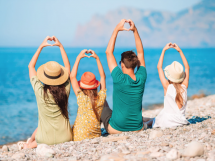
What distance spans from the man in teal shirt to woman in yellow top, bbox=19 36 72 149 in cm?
90

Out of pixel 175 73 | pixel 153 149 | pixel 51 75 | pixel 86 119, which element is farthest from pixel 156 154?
pixel 51 75

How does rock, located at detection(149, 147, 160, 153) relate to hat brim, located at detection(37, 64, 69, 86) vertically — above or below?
below

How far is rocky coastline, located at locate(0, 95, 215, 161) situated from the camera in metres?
3.33

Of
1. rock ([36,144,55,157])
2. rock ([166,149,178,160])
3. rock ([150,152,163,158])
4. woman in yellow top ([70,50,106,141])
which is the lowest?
rock ([36,144,55,157])

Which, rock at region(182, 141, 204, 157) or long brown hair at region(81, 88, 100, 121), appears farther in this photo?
long brown hair at region(81, 88, 100, 121)

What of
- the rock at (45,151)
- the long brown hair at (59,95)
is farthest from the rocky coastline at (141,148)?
the long brown hair at (59,95)

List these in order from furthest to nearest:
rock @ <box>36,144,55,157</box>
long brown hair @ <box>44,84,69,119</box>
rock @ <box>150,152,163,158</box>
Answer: long brown hair @ <box>44,84,69,119</box> < rock @ <box>36,144,55,157</box> < rock @ <box>150,152,163,158</box>

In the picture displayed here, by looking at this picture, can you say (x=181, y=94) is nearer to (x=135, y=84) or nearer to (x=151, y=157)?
(x=135, y=84)

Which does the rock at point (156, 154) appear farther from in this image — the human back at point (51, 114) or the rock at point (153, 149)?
the human back at point (51, 114)

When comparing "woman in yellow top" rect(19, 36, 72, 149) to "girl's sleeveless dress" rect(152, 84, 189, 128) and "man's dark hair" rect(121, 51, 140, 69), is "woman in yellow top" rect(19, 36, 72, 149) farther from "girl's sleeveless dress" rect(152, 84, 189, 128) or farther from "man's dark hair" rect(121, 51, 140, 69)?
"girl's sleeveless dress" rect(152, 84, 189, 128)

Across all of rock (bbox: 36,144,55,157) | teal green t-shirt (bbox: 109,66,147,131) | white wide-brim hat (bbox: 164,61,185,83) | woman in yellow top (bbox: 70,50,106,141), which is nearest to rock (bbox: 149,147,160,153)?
teal green t-shirt (bbox: 109,66,147,131)

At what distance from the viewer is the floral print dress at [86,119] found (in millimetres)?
4508

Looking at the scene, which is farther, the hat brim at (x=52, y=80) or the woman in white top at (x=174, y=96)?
the woman in white top at (x=174, y=96)

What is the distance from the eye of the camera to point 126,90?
458 centimetres
